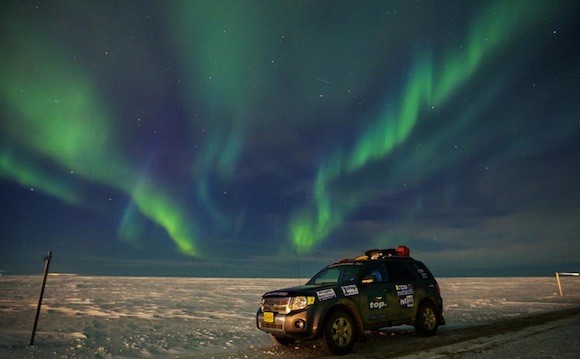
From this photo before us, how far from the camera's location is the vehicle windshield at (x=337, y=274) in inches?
358

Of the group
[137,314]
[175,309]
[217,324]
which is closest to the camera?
[217,324]

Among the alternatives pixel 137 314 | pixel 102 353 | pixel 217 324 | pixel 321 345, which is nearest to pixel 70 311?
pixel 137 314

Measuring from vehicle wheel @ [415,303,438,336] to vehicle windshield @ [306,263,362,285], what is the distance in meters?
2.02

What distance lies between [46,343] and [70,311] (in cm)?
701

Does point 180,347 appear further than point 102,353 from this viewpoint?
Yes

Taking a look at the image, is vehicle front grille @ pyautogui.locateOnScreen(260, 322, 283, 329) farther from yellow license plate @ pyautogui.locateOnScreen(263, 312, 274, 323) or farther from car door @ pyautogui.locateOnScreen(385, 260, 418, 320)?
car door @ pyautogui.locateOnScreen(385, 260, 418, 320)

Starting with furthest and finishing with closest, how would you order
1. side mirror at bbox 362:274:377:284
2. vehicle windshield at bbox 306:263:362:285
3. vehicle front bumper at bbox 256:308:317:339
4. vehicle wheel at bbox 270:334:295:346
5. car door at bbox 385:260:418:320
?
vehicle windshield at bbox 306:263:362:285, car door at bbox 385:260:418:320, vehicle wheel at bbox 270:334:295:346, side mirror at bbox 362:274:377:284, vehicle front bumper at bbox 256:308:317:339

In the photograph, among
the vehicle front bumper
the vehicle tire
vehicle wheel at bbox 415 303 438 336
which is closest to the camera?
the vehicle front bumper

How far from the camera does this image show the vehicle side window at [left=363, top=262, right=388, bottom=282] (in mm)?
9029

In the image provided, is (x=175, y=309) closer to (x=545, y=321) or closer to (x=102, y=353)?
(x=102, y=353)

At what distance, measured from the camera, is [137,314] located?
48.0 feet

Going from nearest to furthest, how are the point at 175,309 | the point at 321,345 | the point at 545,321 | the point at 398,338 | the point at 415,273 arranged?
the point at 321,345 < the point at 398,338 < the point at 415,273 < the point at 545,321 < the point at 175,309

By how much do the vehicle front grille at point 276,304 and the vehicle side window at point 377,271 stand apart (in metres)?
2.25

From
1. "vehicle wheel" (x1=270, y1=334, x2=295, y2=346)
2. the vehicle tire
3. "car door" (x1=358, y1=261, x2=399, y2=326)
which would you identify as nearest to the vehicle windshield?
"car door" (x1=358, y1=261, x2=399, y2=326)
